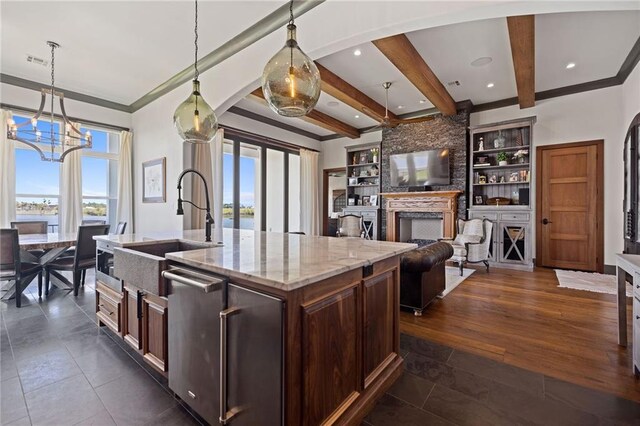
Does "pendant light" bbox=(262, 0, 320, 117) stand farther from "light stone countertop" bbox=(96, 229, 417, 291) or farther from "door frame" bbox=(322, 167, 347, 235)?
"door frame" bbox=(322, 167, 347, 235)

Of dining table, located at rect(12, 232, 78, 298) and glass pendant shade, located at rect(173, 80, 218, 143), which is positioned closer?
glass pendant shade, located at rect(173, 80, 218, 143)

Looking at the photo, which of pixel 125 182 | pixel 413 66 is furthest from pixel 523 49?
pixel 125 182

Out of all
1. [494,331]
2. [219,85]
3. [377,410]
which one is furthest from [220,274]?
[219,85]

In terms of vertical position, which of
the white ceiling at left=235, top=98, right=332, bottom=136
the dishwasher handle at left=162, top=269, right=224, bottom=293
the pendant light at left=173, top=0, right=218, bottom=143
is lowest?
the dishwasher handle at left=162, top=269, right=224, bottom=293

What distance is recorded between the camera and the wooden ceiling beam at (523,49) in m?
2.97

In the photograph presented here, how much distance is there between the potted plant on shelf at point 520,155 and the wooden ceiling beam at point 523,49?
1067 millimetres

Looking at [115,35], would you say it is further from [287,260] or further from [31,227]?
[287,260]

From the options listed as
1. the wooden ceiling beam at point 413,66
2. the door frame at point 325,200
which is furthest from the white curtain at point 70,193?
the door frame at point 325,200

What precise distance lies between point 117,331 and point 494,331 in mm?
3328

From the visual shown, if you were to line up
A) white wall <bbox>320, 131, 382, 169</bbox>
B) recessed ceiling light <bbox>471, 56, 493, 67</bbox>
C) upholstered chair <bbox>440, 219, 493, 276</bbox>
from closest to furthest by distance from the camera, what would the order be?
recessed ceiling light <bbox>471, 56, 493, 67</bbox> → upholstered chair <bbox>440, 219, 493, 276</bbox> → white wall <bbox>320, 131, 382, 169</bbox>

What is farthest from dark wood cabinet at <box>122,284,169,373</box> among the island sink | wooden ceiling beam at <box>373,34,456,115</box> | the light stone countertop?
wooden ceiling beam at <box>373,34,456,115</box>

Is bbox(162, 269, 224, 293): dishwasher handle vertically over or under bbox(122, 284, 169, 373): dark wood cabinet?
over

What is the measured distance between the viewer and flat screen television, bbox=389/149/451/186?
614 cm

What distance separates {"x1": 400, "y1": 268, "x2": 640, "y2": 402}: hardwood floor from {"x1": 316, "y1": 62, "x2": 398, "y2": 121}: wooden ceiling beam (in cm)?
364
